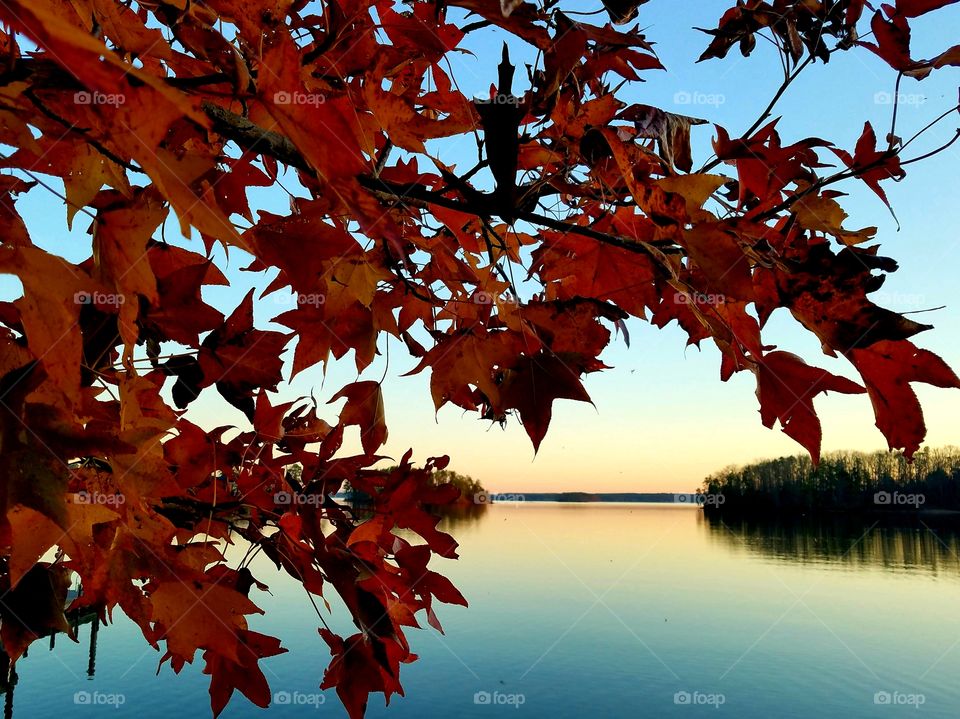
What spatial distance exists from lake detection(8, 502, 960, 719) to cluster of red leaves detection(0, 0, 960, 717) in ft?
34.5

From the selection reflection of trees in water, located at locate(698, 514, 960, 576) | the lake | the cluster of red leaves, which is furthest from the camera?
reflection of trees in water, located at locate(698, 514, 960, 576)

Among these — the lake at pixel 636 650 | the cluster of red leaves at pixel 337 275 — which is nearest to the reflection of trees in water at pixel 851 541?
the lake at pixel 636 650

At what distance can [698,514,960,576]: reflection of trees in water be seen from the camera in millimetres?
40134

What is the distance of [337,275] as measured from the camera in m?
0.99

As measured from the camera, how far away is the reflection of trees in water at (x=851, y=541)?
40134mm

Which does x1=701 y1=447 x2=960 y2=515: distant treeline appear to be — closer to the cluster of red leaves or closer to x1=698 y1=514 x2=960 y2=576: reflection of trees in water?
x1=698 y1=514 x2=960 y2=576: reflection of trees in water

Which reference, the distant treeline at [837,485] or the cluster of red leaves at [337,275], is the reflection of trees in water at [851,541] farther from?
the cluster of red leaves at [337,275]

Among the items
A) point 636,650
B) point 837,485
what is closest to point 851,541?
point 837,485

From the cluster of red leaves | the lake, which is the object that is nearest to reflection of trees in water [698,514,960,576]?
the lake

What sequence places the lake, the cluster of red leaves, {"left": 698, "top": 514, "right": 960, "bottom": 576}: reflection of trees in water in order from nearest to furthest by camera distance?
→ the cluster of red leaves, the lake, {"left": 698, "top": 514, "right": 960, "bottom": 576}: reflection of trees in water

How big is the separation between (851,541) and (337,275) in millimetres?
55801

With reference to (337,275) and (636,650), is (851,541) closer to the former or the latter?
(636,650)

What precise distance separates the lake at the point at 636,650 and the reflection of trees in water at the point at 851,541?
1.45 feet

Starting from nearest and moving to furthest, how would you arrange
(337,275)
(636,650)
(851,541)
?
(337,275)
(636,650)
(851,541)
